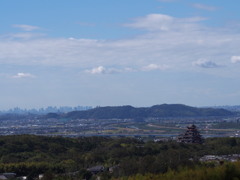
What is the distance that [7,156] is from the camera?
1873 inches

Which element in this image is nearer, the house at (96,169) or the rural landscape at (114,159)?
the rural landscape at (114,159)

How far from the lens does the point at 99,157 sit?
4725cm

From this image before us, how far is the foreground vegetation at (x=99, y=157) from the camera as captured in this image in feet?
112

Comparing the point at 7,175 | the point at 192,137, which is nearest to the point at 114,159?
the point at 7,175

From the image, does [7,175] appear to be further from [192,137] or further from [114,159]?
[192,137]

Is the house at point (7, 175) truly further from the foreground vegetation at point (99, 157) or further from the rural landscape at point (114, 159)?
the foreground vegetation at point (99, 157)

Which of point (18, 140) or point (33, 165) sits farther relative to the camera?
Result: point (18, 140)

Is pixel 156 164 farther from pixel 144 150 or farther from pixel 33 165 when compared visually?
pixel 144 150

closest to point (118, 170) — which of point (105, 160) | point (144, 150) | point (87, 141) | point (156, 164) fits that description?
point (156, 164)

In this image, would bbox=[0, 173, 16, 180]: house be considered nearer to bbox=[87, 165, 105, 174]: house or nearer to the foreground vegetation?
the foreground vegetation

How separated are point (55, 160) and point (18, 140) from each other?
36.2ft

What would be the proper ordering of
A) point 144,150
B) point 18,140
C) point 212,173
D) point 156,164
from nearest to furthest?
point 212,173, point 156,164, point 144,150, point 18,140

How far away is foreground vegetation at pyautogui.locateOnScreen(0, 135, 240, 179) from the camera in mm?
34094

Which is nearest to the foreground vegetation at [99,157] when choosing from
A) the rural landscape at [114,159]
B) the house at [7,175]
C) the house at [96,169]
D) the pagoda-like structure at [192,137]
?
the rural landscape at [114,159]
